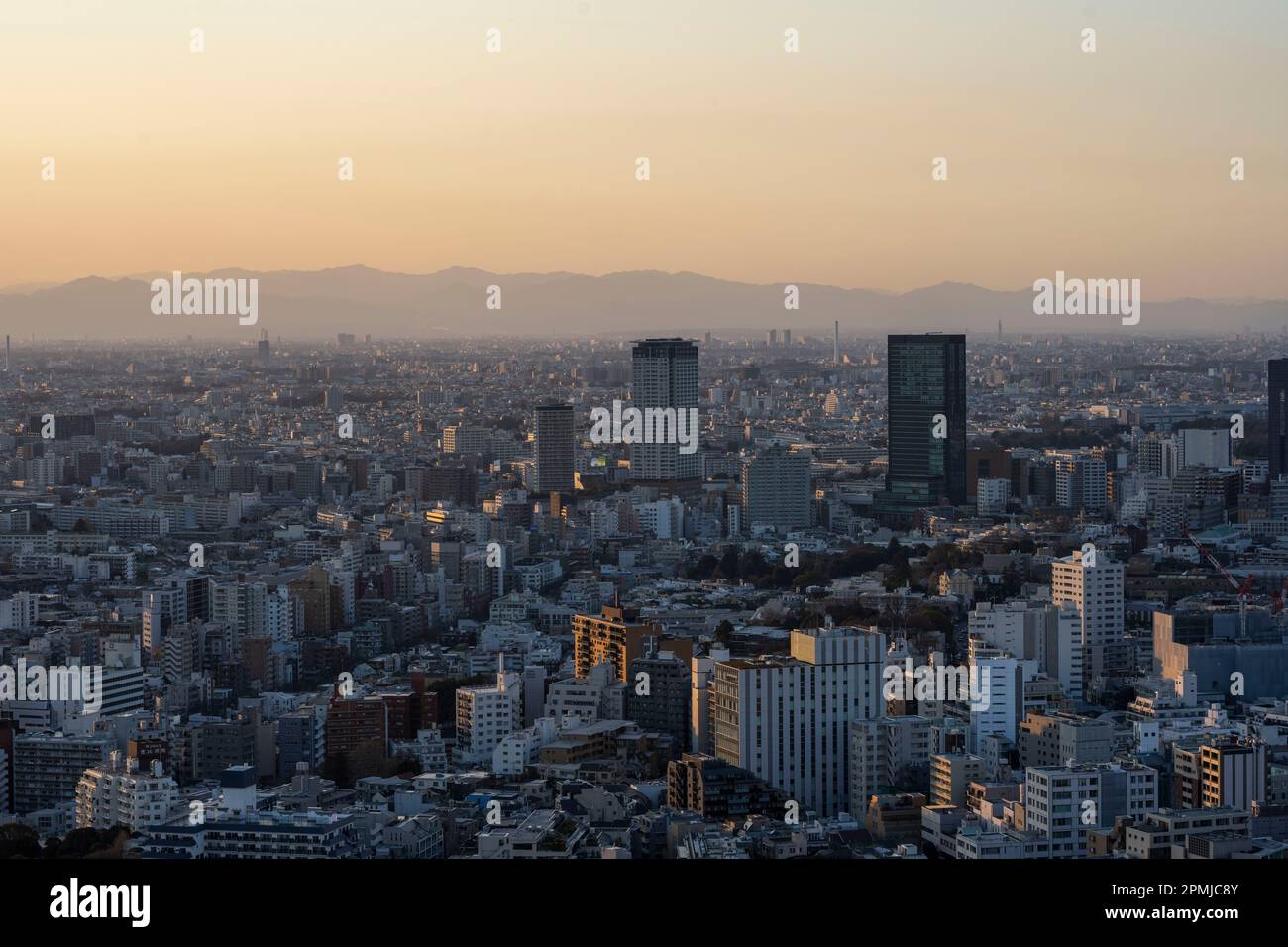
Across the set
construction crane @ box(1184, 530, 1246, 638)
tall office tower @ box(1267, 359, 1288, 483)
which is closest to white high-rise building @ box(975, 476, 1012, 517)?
tall office tower @ box(1267, 359, 1288, 483)

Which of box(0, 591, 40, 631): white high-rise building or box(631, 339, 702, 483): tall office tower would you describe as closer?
box(0, 591, 40, 631): white high-rise building

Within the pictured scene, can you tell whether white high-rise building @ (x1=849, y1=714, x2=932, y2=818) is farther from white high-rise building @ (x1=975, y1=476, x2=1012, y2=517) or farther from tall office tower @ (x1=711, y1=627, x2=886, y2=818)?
white high-rise building @ (x1=975, y1=476, x2=1012, y2=517)

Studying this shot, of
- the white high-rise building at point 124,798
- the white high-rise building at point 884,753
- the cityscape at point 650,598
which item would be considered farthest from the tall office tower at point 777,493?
the white high-rise building at point 124,798

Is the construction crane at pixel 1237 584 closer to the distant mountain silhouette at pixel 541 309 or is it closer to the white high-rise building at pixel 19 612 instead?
the distant mountain silhouette at pixel 541 309

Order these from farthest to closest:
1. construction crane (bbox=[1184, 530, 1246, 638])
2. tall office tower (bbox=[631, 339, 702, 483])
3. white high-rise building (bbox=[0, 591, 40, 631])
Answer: tall office tower (bbox=[631, 339, 702, 483]), white high-rise building (bbox=[0, 591, 40, 631]), construction crane (bbox=[1184, 530, 1246, 638])

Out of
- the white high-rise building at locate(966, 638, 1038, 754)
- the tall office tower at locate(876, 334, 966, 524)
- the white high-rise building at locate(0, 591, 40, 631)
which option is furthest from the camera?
the tall office tower at locate(876, 334, 966, 524)

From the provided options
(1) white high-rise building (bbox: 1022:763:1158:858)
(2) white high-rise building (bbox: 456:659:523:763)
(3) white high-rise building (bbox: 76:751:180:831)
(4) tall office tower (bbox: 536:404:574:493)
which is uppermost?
(4) tall office tower (bbox: 536:404:574:493)

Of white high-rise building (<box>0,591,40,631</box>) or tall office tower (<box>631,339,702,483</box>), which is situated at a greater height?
tall office tower (<box>631,339,702,483</box>)
